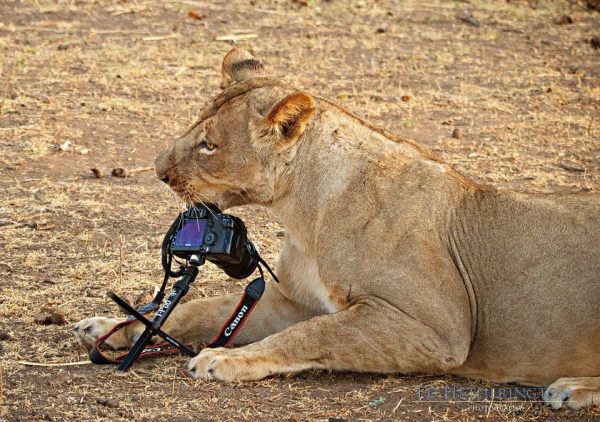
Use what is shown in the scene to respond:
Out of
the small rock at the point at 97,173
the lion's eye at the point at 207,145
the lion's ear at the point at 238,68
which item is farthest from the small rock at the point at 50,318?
the small rock at the point at 97,173

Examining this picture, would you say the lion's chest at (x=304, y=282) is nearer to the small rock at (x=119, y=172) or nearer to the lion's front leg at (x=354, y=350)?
the lion's front leg at (x=354, y=350)

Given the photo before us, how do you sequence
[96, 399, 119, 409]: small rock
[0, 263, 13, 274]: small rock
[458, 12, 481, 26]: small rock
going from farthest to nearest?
[458, 12, 481, 26]: small rock < [0, 263, 13, 274]: small rock < [96, 399, 119, 409]: small rock

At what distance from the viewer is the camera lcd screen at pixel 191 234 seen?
4113mm

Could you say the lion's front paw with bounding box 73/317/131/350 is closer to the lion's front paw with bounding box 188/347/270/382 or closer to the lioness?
the lioness

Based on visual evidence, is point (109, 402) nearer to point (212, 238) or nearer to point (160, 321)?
point (160, 321)

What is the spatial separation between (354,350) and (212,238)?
0.66 m

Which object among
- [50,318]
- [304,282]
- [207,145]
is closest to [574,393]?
[304,282]

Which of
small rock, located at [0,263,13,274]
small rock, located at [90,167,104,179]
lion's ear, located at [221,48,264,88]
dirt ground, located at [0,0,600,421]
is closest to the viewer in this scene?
dirt ground, located at [0,0,600,421]

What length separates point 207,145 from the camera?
425cm

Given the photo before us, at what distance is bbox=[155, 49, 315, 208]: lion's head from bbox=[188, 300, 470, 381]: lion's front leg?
60 centimetres

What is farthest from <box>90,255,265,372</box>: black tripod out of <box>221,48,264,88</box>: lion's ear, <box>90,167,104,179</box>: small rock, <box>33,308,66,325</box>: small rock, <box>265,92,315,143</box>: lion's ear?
<box>90,167,104,179</box>: small rock

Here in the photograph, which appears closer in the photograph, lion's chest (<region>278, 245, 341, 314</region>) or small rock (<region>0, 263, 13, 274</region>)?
lion's chest (<region>278, 245, 341, 314</region>)

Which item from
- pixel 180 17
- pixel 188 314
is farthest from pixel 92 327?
pixel 180 17

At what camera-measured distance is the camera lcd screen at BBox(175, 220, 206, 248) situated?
4113 millimetres
